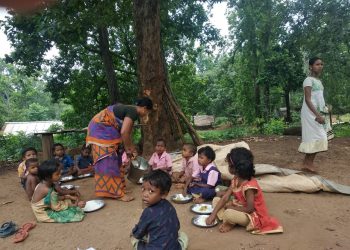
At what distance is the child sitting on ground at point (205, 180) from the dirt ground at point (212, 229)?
266mm

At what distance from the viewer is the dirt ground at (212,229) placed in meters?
3.06

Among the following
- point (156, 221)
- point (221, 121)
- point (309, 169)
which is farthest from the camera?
point (221, 121)

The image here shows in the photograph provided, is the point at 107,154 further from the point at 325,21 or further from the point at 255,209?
the point at 325,21

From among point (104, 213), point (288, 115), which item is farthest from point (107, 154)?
point (288, 115)

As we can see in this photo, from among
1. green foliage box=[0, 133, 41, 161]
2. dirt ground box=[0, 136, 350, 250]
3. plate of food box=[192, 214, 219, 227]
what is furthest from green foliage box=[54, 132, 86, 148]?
plate of food box=[192, 214, 219, 227]

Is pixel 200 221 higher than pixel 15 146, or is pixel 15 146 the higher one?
pixel 15 146

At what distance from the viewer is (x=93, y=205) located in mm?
4207

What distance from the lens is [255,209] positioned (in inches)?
127

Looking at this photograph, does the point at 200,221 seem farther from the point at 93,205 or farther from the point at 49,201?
the point at 49,201

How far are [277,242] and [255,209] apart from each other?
0.36 m

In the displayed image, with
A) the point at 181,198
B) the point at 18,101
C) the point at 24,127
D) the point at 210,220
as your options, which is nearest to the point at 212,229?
the point at 210,220

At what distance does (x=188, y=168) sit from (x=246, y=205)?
1.60 metres

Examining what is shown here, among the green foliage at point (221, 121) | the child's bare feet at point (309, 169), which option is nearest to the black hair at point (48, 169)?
the child's bare feet at point (309, 169)

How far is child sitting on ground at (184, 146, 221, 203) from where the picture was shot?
4.24m
